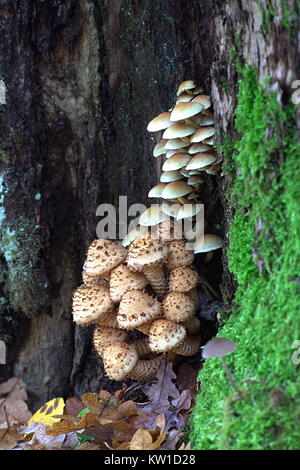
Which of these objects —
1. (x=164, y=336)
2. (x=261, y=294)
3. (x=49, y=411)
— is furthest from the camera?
(x=49, y=411)

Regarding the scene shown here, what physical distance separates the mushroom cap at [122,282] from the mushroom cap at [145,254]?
6cm

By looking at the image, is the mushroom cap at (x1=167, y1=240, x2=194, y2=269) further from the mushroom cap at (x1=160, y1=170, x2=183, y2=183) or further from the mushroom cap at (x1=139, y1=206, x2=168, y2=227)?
the mushroom cap at (x1=160, y1=170, x2=183, y2=183)

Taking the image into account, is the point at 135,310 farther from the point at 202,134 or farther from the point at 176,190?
the point at 202,134

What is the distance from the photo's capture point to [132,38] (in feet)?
12.9

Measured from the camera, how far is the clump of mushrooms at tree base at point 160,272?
3297 mm

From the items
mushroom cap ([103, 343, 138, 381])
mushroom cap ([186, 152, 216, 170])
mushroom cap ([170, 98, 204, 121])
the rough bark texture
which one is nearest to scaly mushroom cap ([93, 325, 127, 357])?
mushroom cap ([103, 343, 138, 381])

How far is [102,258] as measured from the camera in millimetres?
3441

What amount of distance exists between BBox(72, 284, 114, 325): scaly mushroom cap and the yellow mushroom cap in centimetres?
126

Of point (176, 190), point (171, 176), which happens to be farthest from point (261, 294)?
point (171, 176)

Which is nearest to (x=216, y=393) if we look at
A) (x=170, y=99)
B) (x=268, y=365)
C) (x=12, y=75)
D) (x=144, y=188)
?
(x=268, y=365)

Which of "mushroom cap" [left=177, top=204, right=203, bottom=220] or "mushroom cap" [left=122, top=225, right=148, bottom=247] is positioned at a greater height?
"mushroom cap" [left=177, top=204, right=203, bottom=220]

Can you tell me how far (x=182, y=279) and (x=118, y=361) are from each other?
0.68m

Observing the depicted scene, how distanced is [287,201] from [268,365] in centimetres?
81

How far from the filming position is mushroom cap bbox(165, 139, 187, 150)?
347cm
